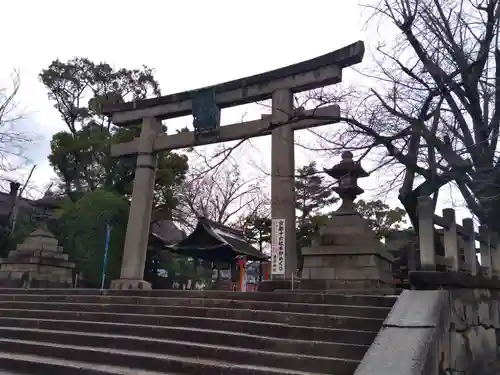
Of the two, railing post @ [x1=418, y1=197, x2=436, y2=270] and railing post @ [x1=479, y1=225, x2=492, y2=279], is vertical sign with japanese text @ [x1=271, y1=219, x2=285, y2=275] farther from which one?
railing post @ [x1=418, y1=197, x2=436, y2=270]

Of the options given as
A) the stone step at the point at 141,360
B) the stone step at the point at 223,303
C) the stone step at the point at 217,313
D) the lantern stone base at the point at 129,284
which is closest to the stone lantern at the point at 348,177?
the stone step at the point at 223,303

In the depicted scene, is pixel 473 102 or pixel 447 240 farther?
pixel 473 102

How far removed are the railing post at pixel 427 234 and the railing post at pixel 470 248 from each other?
1604 mm

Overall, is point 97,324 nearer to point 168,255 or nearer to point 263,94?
point 263,94

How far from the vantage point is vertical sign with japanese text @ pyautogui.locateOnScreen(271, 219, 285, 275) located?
9906 millimetres

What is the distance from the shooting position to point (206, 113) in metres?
Result: 12.5

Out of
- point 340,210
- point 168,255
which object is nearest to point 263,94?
point 340,210

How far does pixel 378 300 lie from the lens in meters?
5.18

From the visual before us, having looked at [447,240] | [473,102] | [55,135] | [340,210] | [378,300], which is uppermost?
[55,135]

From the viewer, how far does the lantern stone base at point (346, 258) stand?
760 centimetres

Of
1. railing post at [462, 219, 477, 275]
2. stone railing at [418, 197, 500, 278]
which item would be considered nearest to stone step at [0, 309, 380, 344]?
stone railing at [418, 197, 500, 278]

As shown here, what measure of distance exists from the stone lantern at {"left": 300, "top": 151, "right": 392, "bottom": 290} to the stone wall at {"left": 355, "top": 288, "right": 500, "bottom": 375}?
5.84ft

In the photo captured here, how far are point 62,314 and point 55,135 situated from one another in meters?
16.8

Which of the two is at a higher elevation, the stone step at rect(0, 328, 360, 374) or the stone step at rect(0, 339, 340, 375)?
the stone step at rect(0, 328, 360, 374)
